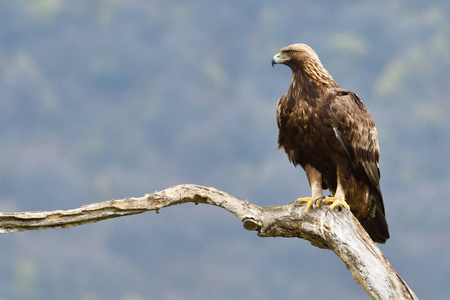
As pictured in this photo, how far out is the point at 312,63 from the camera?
8211 millimetres

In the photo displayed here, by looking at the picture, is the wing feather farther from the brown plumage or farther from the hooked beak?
the hooked beak

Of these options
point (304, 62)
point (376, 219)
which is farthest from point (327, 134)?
point (376, 219)

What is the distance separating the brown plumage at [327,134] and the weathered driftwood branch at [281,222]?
24.2 inches

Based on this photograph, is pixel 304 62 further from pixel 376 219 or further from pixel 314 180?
pixel 376 219

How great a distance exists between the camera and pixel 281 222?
24.7 ft

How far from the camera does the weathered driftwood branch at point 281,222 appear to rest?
6.66 meters

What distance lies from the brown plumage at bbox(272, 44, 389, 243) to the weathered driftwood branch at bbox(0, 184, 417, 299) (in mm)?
614

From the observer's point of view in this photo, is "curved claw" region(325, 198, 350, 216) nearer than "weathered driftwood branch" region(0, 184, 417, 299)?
No

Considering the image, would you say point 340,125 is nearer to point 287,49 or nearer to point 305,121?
point 305,121

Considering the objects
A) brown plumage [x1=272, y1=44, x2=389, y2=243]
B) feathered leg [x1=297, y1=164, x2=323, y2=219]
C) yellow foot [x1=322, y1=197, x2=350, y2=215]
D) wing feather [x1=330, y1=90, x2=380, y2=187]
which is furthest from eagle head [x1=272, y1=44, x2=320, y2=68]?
yellow foot [x1=322, y1=197, x2=350, y2=215]

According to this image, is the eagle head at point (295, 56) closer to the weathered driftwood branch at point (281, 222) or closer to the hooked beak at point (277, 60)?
the hooked beak at point (277, 60)

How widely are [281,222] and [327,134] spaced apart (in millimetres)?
1370

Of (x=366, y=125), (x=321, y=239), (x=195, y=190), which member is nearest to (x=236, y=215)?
(x=195, y=190)

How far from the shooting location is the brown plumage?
25.8 feet
